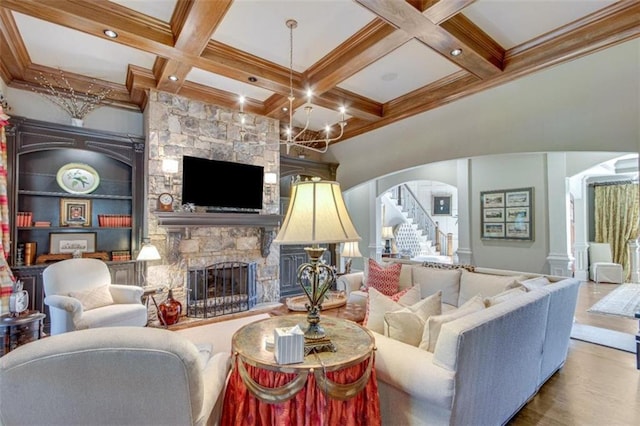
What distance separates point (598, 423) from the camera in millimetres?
2164

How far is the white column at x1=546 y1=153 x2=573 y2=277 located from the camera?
5121 mm

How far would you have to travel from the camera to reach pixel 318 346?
154 centimetres

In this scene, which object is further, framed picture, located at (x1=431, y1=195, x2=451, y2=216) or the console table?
framed picture, located at (x1=431, y1=195, x2=451, y2=216)

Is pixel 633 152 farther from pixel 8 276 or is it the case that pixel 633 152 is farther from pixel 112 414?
pixel 8 276

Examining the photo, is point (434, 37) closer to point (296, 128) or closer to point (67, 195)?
point (296, 128)

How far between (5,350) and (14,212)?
180 cm

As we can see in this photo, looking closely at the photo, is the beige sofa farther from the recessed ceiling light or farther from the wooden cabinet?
the wooden cabinet

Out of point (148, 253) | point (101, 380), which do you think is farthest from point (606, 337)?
point (148, 253)

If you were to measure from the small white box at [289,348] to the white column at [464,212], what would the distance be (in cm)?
571

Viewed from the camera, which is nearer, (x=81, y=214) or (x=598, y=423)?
(x=598, y=423)

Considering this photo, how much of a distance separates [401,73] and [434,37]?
3.39 ft

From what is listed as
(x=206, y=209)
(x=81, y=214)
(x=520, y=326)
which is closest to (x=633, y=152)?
(x=520, y=326)

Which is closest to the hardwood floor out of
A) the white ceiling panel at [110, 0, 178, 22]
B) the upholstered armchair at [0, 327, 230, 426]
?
the upholstered armchair at [0, 327, 230, 426]

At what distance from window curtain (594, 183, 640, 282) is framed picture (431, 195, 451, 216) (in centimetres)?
486
